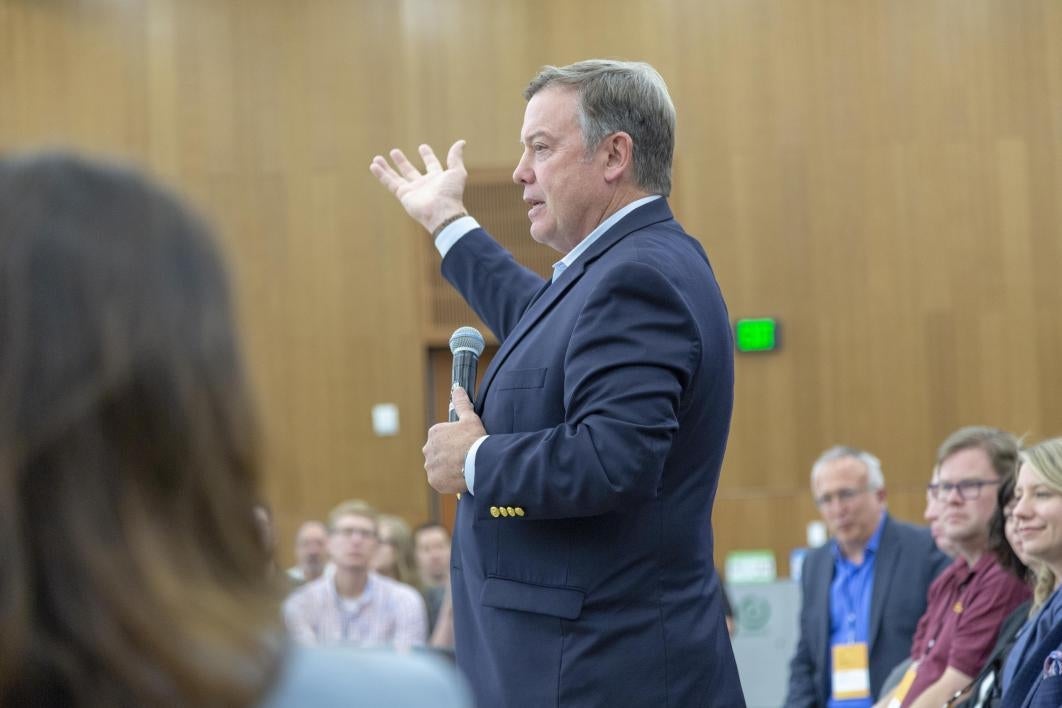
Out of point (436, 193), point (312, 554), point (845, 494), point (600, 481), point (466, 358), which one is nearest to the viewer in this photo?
point (600, 481)

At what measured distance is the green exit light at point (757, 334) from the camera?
882 centimetres

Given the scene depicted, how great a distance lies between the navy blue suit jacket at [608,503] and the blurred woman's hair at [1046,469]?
1.49m

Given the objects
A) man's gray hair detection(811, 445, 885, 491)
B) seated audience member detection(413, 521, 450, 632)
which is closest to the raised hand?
man's gray hair detection(811, 445, 885, 491)

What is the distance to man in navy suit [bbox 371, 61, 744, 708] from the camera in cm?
199

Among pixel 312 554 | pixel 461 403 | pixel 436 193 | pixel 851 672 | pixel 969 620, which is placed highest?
pixel 436 193

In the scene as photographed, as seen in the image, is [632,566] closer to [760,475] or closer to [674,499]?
[674,499]

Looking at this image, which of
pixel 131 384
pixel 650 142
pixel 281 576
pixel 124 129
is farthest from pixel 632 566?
pixel 124 129

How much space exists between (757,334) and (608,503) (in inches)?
276

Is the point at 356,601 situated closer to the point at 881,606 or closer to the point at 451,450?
the point at 881,606

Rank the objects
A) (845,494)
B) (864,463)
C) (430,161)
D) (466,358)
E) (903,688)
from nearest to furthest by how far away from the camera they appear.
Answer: (466,358), (430,161), (903,688), (845,494), (864,463)

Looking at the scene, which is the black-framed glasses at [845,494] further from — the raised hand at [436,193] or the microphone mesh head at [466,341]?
the microphone mesh head at [466,341]

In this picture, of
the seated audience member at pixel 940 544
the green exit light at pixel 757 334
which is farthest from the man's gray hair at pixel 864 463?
the green exit light at pixel 757 334

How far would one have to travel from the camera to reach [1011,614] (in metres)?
3.64

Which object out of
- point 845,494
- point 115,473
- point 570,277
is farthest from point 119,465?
point 845,494
